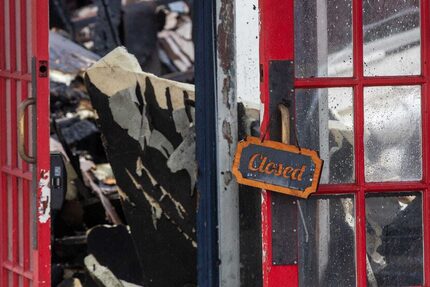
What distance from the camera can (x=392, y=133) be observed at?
425 centimetres

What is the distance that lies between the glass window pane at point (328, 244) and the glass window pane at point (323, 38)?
0.49 metres

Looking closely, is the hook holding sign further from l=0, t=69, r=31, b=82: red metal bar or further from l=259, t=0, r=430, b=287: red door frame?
l=0, t=69, r=31, b=82: red metal bar

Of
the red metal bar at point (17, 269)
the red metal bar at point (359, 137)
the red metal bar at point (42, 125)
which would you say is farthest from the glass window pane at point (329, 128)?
the red metal bar at point (17, 269)

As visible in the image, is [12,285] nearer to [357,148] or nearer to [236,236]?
[236,236]

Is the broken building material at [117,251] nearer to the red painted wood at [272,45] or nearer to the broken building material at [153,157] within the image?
the broken building material at [153,157]

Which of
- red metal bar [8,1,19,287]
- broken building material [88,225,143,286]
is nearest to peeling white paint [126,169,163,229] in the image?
broken building material [88,225,143,286]

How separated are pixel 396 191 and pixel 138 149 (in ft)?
6.34

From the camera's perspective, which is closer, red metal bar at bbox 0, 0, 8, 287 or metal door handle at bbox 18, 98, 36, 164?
metal door handle at bbox 18, 98, 36, 164

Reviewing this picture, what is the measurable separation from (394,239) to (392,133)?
16.1 inches

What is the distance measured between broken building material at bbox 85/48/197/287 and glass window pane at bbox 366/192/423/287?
5.12 ft

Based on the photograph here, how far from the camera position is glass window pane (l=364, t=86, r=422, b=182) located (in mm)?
4207

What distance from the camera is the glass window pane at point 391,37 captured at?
420 centimetres

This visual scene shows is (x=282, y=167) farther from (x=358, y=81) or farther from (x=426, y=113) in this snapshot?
(x=426, y=113)

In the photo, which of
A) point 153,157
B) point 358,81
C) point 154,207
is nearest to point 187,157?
point 153,157
